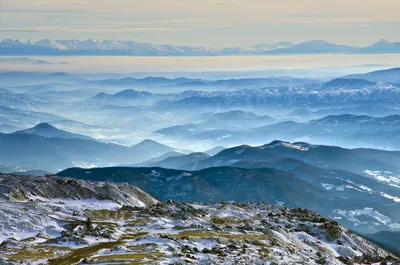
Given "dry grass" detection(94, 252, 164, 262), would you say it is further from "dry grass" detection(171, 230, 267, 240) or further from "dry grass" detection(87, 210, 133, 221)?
"dry grass" detection(87, 210, 133, 221)

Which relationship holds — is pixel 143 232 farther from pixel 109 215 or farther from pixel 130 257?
pixel 130 257

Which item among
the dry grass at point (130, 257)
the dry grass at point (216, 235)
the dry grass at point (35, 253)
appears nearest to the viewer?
the dry grass at point (130, 257)

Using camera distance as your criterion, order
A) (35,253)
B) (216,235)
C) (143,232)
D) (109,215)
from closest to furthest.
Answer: (35,253) < (216,235) < (143,232) < (109,215)

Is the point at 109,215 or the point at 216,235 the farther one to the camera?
the point at 109,215

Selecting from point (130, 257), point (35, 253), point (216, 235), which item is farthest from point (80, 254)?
point (216, 235)

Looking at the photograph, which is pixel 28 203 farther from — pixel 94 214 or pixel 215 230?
pixel 215 230

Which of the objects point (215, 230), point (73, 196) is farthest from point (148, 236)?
point (73, 196)

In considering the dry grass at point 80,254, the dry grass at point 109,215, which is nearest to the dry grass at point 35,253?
the dry grass at point 80,254

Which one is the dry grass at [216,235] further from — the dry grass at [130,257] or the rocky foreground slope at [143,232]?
the dry grass at [130,257]
